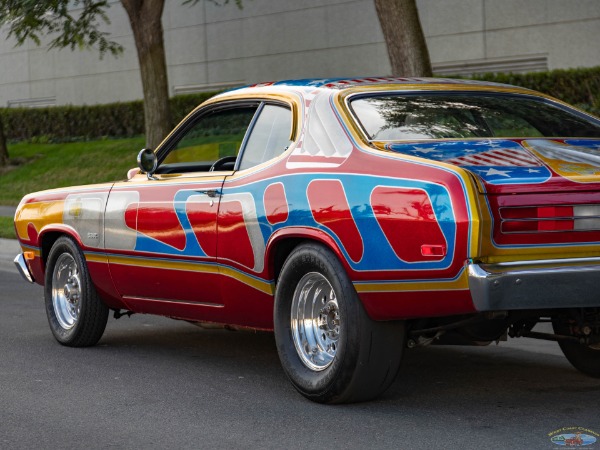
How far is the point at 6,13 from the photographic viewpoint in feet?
61.0

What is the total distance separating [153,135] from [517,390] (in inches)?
567

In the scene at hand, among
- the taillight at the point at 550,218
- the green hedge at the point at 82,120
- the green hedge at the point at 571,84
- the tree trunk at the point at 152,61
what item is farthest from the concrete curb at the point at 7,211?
the taillight at the point at 550,218

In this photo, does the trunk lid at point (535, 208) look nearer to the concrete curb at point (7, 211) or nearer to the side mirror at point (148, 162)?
the side mirror at point (148, 162)

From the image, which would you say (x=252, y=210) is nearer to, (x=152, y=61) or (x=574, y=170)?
(x=574, y=170)

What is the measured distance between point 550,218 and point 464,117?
130 centimetres

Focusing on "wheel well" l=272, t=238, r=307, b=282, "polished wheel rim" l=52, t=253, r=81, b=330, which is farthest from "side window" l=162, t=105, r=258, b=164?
"polished wheel rim" l=52, t=253, r=81, b=330

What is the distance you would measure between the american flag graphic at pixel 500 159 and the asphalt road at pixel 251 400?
3.94ft

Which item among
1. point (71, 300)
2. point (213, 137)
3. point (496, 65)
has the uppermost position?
point (496, 65)

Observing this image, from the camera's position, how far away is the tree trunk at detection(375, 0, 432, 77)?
13.8m

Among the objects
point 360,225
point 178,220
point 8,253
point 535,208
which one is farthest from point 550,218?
point 8,253

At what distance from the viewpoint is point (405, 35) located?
13.9 m

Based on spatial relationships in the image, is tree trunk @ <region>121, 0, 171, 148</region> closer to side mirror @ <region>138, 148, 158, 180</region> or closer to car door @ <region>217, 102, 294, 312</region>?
side mirror @ <region>138, 148, 158, 180</region>

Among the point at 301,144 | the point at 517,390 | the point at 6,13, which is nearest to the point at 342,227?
the point at 301,144

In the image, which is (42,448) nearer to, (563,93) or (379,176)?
(379,176)
